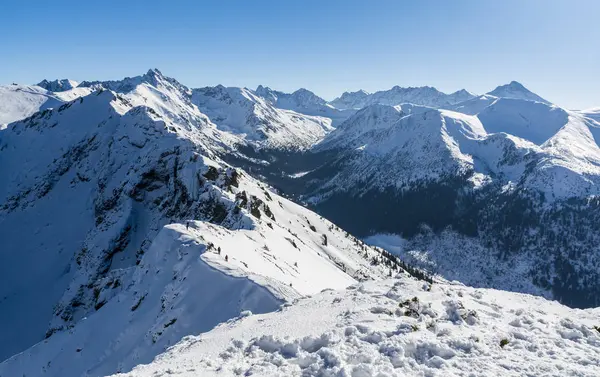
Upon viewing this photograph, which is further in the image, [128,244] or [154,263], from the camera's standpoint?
[128,244]

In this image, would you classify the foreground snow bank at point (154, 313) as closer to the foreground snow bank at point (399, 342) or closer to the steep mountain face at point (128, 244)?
the steep mountain face at point (128, 244)

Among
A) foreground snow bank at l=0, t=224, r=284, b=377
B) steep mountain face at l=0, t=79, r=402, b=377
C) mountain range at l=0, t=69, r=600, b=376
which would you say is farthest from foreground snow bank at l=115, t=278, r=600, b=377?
steep mountain face at l=0, t=79, r=402, b=377

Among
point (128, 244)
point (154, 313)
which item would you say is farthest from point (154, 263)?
point (128, 244)

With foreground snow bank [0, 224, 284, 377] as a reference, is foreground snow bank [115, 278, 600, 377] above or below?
above

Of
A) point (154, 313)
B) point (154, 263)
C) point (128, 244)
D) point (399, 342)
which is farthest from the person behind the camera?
point (128, 244)

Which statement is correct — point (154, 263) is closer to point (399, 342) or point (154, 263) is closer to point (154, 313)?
point (154, 313)

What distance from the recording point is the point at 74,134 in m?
125

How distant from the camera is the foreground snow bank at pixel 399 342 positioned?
14.7 metres

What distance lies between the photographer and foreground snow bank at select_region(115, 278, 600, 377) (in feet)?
48.2

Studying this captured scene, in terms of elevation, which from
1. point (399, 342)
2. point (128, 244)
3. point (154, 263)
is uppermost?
point (399, 342)

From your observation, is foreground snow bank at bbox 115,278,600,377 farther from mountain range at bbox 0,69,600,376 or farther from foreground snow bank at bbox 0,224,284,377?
foreground snow bank at bbox 0,224,284,377

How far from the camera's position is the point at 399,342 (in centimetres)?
1605

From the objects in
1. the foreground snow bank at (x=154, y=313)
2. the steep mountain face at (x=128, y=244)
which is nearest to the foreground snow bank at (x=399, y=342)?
the foreground snow bank at (x=154, y=313)

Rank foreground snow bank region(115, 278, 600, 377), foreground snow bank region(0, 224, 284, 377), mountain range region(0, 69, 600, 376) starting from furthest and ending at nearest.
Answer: foreground snow bank region(0, 224, 284, 377)
mountain range region(0, 69, 600, 376)
foreground snow bank region(115, 278, 600, 377)
